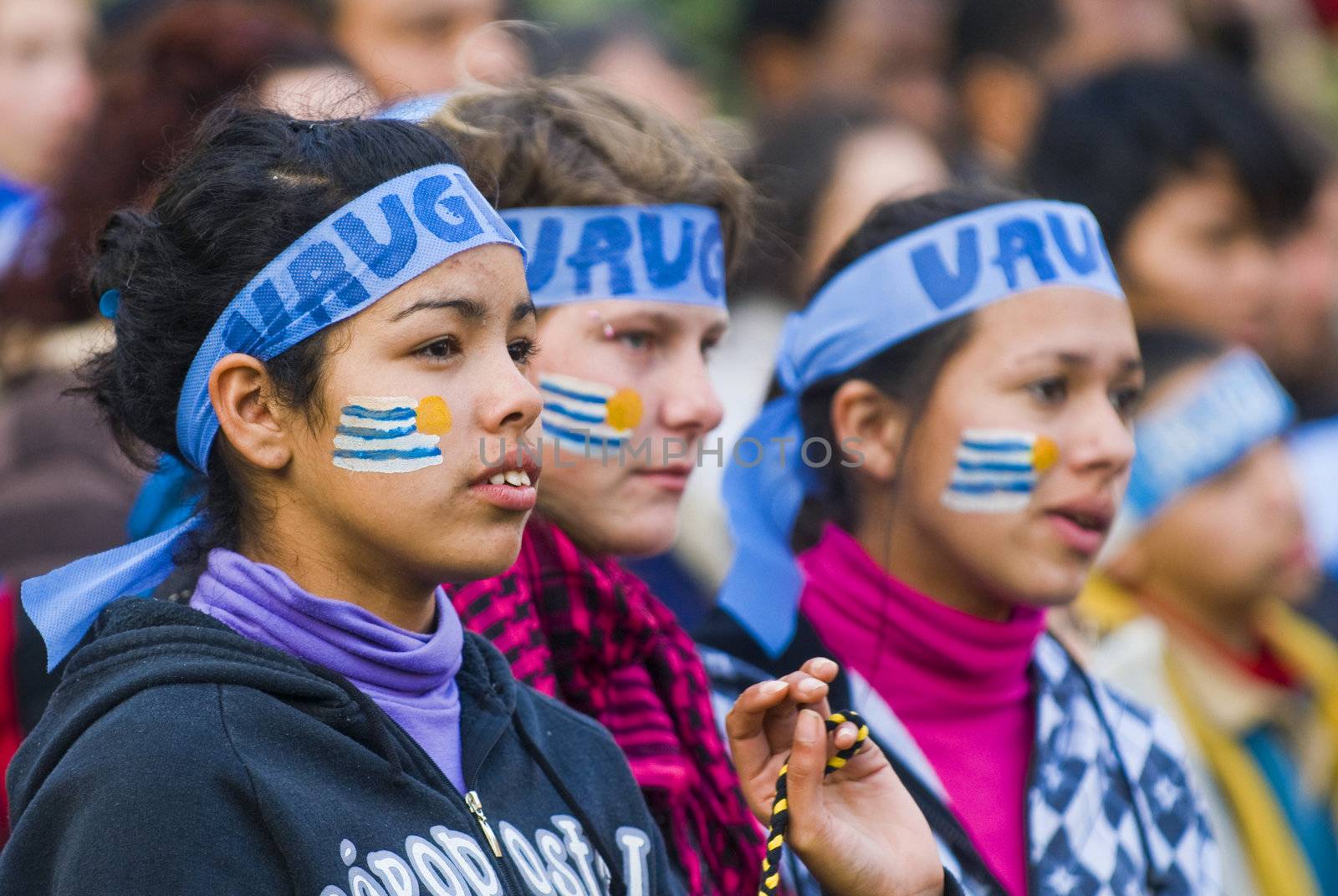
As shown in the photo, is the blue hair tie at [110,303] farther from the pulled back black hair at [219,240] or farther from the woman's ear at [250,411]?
the woman's ear at [250,411]

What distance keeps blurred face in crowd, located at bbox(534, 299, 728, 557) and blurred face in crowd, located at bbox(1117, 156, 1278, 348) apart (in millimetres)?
2444

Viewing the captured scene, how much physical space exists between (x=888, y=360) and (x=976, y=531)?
15.2 inches

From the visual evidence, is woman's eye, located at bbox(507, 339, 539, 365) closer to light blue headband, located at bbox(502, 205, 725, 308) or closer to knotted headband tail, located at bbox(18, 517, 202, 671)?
knotted headband tail, located at bbox(18, 517, 202, 671)

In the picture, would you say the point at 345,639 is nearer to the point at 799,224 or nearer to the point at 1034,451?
the point at 1034,451

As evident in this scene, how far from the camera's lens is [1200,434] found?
4.60m

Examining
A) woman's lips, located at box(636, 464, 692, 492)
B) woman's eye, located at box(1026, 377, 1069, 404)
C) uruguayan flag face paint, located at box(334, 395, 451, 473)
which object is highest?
uruguayan flag face paint, located at box(334, 395, 451, 473)

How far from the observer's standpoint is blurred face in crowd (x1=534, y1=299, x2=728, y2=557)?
3061 millimetres

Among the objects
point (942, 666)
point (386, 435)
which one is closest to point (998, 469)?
point (942, 666)

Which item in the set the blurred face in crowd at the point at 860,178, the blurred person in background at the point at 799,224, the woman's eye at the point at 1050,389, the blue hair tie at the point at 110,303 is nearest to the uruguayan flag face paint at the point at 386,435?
the blue hair tie at the point at 110,303

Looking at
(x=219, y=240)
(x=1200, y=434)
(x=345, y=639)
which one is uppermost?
(x=219, y=240)

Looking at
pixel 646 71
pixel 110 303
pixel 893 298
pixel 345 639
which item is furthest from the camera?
pixel 646 71

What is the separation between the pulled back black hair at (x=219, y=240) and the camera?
7.41ft

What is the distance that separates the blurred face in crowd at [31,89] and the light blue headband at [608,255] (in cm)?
249

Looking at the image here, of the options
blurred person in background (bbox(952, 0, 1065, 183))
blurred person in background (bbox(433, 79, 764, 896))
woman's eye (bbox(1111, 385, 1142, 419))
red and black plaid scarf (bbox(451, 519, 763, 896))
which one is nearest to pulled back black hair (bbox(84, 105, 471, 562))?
blurred person in background (bbox(433, 79, 764, 896))
